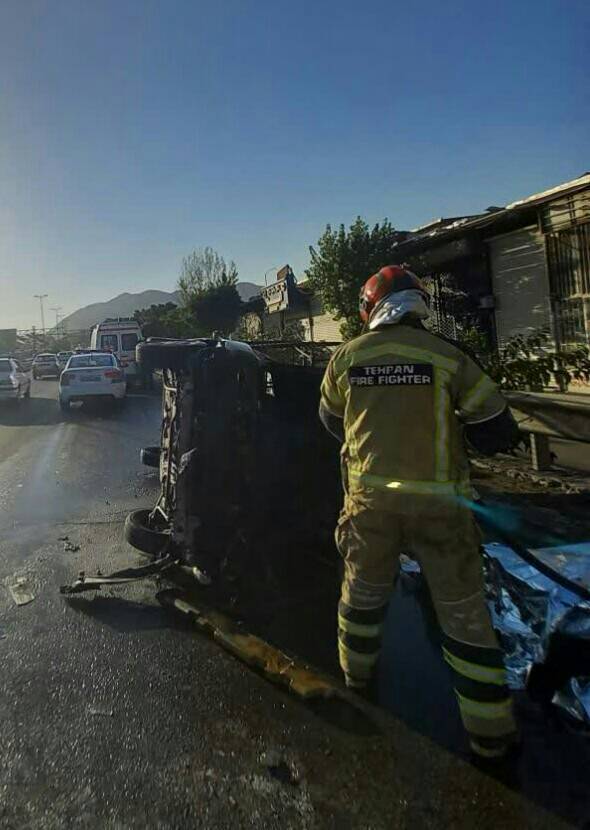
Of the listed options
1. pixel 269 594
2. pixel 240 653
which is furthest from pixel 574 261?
pixel 240 653

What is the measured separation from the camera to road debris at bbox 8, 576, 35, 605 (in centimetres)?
419

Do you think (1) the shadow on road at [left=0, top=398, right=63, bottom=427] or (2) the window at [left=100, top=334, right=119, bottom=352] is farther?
(2) the window at [left=100, top=334, right=119, bottom=352]

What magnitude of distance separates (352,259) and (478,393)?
39.4 ft

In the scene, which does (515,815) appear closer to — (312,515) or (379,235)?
(312,515)

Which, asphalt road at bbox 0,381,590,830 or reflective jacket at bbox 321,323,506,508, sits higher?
reflective jacket at bbox 321,323,506,508

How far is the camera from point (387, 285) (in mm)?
2936

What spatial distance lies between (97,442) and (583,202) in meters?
9.01

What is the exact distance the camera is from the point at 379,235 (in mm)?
14234

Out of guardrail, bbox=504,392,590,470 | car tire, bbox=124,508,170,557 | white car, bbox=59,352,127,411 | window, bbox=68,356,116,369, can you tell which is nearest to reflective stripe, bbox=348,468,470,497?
car tire, bbox=124,508,170,557

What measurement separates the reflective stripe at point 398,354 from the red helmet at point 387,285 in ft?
0.93

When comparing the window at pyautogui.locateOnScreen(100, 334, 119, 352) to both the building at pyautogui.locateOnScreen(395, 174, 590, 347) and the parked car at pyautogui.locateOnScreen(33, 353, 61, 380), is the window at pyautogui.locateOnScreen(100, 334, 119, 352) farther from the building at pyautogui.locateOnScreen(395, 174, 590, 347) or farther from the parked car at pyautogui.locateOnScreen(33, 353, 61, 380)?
the parked car at pyautogui.locateOnScreen(33, 353, 61, 380)

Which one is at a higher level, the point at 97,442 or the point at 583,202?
the point at 583,202

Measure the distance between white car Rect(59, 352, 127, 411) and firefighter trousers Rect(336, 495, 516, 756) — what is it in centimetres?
1447

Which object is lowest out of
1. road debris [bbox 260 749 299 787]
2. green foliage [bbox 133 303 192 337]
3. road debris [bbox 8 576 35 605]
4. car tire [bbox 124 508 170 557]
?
road debris [bbox 260 749 299 787]
